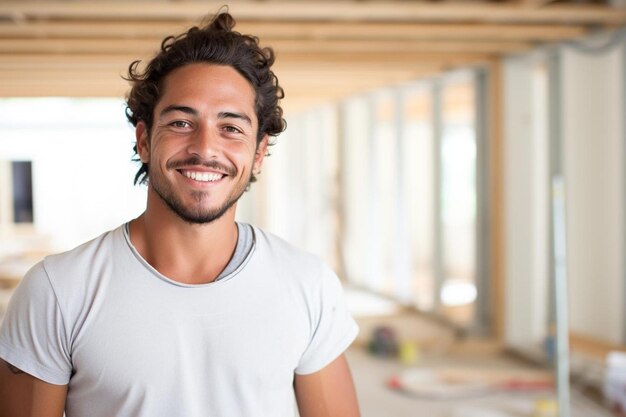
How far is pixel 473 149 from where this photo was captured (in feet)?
24.8

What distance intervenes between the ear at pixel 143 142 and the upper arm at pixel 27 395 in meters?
0.52

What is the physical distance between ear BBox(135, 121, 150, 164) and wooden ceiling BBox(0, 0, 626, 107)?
2.85m

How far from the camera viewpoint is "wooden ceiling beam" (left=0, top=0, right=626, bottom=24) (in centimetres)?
459

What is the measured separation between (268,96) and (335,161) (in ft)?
32.6

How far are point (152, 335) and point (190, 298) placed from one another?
0.35 ft

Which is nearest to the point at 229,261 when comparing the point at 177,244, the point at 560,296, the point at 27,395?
the point at 177,244

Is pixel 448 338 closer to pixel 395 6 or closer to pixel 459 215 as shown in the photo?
pixel 395 6

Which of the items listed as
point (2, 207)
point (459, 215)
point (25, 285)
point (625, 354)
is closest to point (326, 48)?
point (625, 354)

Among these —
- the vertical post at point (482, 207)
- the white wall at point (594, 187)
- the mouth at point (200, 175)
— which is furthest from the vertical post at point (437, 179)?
the mouth at point (200, 175)

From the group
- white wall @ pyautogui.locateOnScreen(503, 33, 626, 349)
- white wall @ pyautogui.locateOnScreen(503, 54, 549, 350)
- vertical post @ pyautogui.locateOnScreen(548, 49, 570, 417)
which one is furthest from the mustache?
white wall @ pyautogui.locateOnScreen(503, 54, 549, 350)

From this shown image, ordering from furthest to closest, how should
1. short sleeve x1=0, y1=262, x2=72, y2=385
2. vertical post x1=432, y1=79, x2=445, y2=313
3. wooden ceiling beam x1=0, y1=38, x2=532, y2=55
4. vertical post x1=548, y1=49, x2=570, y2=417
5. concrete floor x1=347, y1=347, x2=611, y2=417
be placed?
vertical post x1=432, y1=79, x2=445, y2=313, wooden ceiling beam x1=0, y1=38, x2=532, y2=55, concrete floor x1=347, y1=347, x2=611, y2=417, vertical post x1=548, y1=49, x2=570, y2=417, short sleeve x1=0, y1=262, x2=72, y2=385

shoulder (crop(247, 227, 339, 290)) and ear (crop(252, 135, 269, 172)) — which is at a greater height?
ear (crop(252, 135, 269, 172))

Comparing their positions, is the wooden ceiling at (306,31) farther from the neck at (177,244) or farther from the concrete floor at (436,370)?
the neck at (177,244)

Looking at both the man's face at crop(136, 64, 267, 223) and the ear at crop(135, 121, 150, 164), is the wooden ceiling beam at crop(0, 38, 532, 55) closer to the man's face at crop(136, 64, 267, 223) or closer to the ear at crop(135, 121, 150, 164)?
the ear at crop(135, 121, 150, 164)
